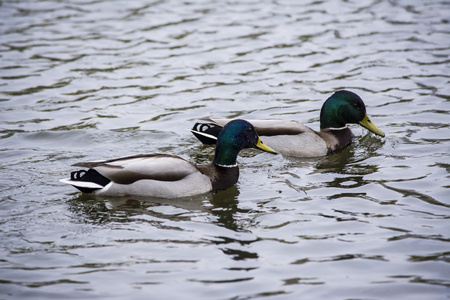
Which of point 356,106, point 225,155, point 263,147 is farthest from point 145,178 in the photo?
point 356,106

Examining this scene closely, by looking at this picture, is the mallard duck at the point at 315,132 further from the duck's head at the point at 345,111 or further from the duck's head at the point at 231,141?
the duck's head at the point at 231,141

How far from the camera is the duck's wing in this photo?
710cm

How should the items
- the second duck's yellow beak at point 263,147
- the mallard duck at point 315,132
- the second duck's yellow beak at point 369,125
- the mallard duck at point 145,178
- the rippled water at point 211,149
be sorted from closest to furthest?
1. the rippled water at point 211,149
2. the mallard duck at point 145,178
3. the second duck's yellow beak at point 263,147
4. the mallard duck at point 315,132
5. the second duck's yellow beak at point 369,125

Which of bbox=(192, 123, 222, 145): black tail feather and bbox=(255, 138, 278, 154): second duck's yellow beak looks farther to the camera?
bbox=(192, 123, 222, 145): black tail feather

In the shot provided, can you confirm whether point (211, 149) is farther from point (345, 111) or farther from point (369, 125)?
point (369, 125)

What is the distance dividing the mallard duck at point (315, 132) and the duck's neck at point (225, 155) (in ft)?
3.23

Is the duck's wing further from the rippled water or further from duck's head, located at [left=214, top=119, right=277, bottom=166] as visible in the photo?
duck's head, located at [left=214, top=119, right=277, bottom=166]

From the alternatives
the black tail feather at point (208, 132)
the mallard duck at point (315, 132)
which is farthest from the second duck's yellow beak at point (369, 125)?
the black tail feather at point (208, 132)

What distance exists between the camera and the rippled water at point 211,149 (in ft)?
17.8

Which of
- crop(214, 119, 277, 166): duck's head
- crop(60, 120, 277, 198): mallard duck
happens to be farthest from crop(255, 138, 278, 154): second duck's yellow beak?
crop(60, 120, 277, 198): mallard duck

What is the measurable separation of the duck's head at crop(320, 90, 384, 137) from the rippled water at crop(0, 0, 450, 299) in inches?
13.8

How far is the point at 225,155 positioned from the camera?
7.63m

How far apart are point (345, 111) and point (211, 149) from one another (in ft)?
6.24

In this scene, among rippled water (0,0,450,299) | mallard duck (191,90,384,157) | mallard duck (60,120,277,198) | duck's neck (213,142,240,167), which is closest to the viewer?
rippled water (0,0,450,299)
